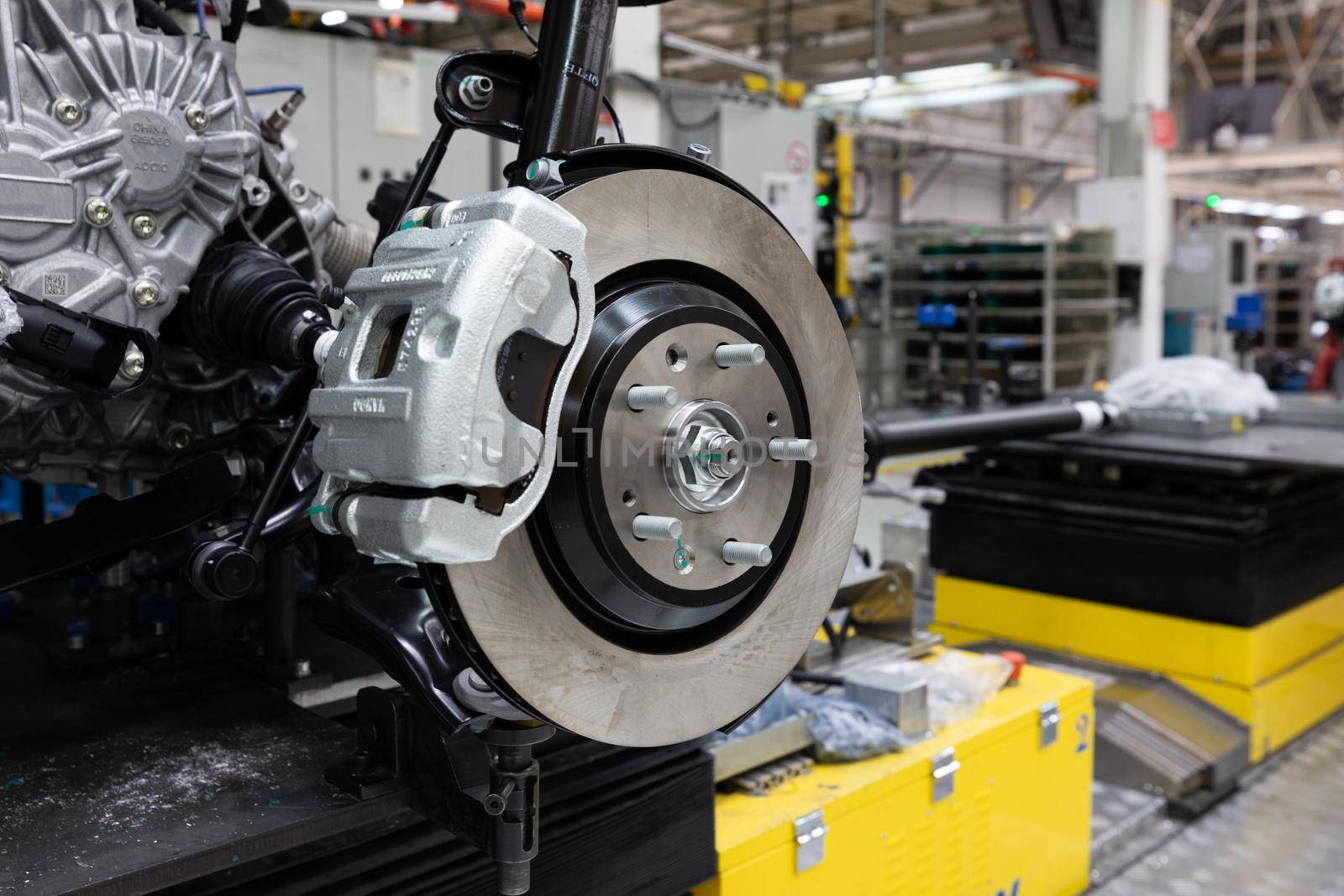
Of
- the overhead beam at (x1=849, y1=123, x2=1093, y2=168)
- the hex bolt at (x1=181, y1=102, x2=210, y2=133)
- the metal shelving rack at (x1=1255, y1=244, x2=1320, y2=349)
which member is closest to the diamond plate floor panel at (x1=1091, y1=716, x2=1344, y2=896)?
the hex bolt at (x1=181, y1=102, x2=210, y2=133)

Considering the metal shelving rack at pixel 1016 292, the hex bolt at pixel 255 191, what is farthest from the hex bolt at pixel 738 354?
the metal shelving rack at pixel 1016 292

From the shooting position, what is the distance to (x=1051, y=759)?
6.50ft

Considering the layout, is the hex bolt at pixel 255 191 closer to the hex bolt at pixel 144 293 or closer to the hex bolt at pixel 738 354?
the hex bolt at pixel 144 293

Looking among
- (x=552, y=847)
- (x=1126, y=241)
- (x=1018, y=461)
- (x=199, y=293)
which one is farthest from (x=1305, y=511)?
(x=1126, y=241)

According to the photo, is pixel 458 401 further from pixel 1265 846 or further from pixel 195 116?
pixel 1265 846

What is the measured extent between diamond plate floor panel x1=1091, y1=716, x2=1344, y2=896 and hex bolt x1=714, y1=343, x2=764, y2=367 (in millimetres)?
1819

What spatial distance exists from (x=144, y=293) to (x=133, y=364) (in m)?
0.10

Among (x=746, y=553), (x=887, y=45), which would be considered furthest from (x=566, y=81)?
(x=887, y=45)

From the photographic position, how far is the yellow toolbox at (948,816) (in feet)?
4.76

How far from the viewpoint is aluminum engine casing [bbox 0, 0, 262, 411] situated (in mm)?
1036

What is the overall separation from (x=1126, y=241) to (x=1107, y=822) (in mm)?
5383

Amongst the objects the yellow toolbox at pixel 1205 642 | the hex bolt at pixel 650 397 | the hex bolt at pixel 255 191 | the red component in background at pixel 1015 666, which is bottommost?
the yellow toolbox at pixel 1205 642

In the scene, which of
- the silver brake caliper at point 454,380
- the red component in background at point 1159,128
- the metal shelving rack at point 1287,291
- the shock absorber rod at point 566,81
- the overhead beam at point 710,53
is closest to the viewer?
the silver brake caliper at point 454,380

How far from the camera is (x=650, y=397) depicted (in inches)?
31.6
